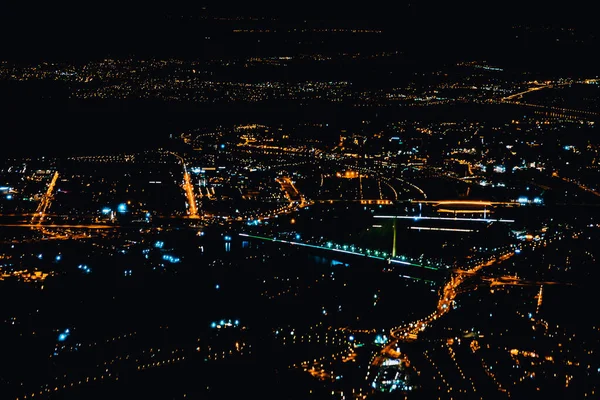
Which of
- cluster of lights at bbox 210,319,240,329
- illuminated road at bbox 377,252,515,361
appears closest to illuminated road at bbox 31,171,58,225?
cluster of lights at bbox 210,319,240,329

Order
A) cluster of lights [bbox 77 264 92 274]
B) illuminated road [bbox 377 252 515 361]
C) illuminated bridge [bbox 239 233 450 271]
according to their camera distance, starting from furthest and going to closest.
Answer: illuminated bridge [bbox 239 233 450 271], cluster of lights [bbox 77 264 92 274], illuminated road [bbox 377 252 515 361]

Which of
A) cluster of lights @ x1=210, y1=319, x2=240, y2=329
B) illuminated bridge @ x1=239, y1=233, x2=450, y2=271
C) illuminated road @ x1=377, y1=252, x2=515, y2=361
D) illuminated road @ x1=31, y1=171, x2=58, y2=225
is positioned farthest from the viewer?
illuminated road @ x1=31, y1=171, x2=58, y2=225

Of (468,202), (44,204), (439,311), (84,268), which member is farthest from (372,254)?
(44,204)

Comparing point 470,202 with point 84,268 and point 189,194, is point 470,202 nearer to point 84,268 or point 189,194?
point 189,194

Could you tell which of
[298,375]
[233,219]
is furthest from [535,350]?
[233,219]

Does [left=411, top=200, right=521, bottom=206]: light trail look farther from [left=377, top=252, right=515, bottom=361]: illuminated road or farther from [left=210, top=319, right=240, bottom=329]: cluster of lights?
[left=210, top=319, right=240, bottom=329]: cluster of lights

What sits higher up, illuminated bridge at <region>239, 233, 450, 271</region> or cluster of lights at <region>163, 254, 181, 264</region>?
cluster of lights at <region>163, 254, 181, 264</region>

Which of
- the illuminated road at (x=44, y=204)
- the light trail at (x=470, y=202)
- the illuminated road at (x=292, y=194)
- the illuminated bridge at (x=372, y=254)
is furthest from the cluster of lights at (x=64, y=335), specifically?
the light trail at (x=470, y=202)

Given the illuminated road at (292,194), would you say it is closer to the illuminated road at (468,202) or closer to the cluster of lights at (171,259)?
the illuminated road at (468,202)

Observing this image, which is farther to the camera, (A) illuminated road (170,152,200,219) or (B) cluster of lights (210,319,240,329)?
(A) illuminated road (170,152,200,219)
